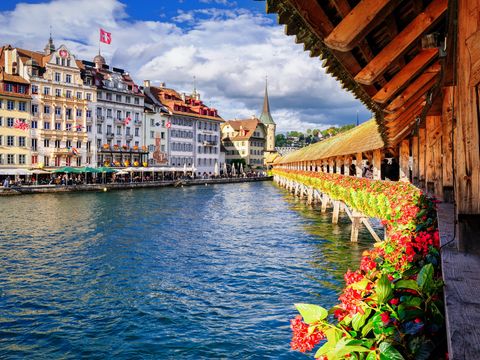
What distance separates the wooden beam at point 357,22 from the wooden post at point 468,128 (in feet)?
2.03

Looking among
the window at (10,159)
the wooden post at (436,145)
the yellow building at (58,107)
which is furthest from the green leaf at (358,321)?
the window at (10,159)

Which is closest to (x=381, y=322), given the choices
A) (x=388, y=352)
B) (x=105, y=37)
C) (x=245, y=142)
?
(x=388, y=352)

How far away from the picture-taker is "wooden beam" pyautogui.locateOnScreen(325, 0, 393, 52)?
3426mm

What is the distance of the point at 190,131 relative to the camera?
81062mm

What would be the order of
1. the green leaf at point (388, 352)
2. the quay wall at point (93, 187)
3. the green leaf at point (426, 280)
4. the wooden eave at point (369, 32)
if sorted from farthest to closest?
the quay wall at point (93, 187)
the wooden eave at point (369, 32)
the green leaf at point (426, 280)
the green leaf at point (388, 352)

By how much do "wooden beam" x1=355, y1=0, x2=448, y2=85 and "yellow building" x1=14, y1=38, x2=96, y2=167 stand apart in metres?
53.0

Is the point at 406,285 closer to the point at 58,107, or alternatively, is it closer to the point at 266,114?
the point at 58,107

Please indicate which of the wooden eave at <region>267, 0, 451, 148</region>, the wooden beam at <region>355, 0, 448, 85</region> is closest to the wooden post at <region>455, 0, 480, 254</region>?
the wooden eave at <region>267, 0, 451, 148</region>

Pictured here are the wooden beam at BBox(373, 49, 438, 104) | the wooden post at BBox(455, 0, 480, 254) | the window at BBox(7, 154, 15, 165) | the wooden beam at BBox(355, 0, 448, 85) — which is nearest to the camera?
the wooden post at BBox(455, 0, 480, 254)

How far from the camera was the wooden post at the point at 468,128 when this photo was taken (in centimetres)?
342

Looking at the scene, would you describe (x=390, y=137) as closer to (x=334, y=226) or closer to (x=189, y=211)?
(x=334, y=226)

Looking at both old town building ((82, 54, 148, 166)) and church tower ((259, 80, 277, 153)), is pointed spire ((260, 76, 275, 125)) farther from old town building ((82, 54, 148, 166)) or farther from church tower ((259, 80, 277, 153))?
old town building ((82, 54, 148, 166))

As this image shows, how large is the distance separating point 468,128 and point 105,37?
67.0 meters

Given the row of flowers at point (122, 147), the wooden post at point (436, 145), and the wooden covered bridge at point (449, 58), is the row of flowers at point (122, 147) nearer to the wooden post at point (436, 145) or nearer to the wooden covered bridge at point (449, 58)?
the wooden post at point (436, 145)
